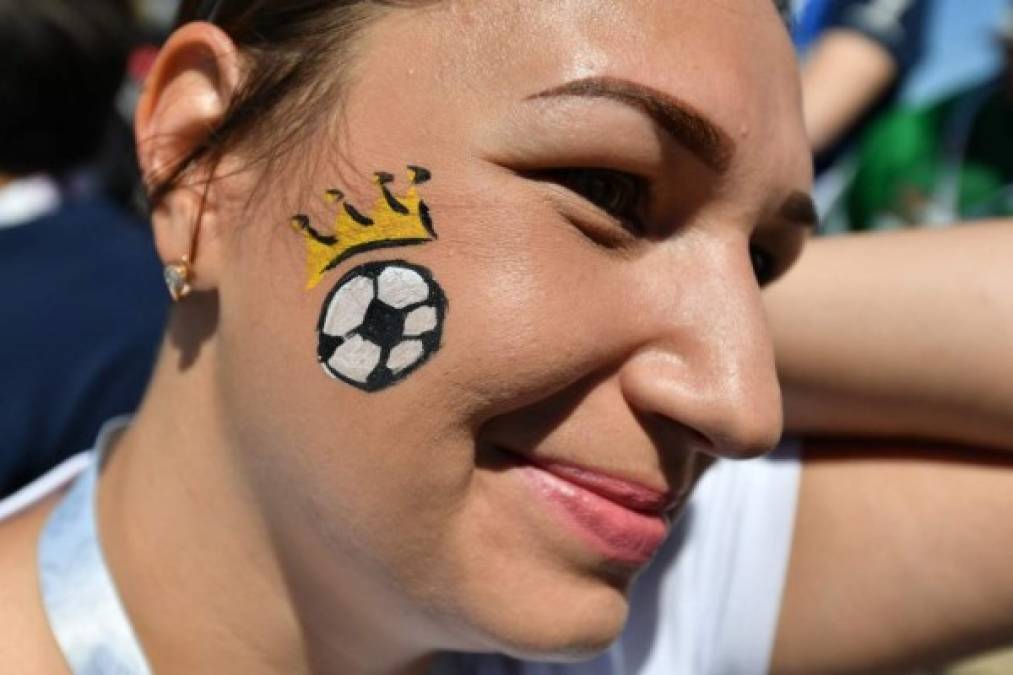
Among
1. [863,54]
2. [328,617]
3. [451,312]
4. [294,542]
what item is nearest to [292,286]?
[451,312]

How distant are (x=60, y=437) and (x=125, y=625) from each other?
68cm

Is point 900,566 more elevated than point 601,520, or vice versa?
point 601,520

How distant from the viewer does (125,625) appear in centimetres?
134

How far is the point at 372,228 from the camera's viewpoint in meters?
1.17

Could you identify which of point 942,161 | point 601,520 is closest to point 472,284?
point 601,520

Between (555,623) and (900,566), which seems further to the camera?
(900,566)

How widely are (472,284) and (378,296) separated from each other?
11cm

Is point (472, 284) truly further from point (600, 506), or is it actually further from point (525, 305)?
point (600, 506)

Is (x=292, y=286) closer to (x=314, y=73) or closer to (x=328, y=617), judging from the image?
(x=314, y=73)

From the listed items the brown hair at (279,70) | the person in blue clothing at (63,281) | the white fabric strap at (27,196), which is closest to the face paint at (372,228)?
the brown hair at (279,70)

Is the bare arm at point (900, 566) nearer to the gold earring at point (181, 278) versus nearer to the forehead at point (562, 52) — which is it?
the forehead at point (562, 52)

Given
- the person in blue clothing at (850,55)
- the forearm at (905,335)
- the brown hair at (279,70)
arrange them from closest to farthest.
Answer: the brown hair at (279,70) → the forearm at (905,335) → the person in blue clothing at (850,55)

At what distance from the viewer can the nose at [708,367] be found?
1157 millimetres

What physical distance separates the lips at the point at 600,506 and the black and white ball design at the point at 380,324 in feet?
0.55
